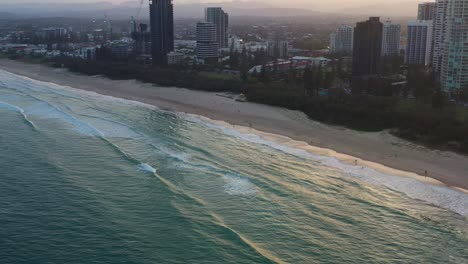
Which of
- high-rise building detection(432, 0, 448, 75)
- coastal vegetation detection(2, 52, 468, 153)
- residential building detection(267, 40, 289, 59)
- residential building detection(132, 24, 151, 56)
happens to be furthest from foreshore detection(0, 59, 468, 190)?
residential building detection(267, 40, 289, 59)

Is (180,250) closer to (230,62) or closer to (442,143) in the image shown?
(442,143)

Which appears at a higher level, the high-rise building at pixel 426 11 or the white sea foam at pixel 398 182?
the high-rise building at pixel 426 11

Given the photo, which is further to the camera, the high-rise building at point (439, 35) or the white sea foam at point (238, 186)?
the high-rise building at point (439, 35)

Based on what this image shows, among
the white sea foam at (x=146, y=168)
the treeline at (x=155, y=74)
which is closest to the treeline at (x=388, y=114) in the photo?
the treeline at (x=155, y=74)

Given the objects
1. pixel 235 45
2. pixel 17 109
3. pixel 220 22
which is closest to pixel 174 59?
pixel 235 45

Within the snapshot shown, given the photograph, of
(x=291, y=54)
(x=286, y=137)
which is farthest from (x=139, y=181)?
(x=291, y=54)

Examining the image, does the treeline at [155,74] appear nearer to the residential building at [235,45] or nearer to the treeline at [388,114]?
the treeline at [388,114]

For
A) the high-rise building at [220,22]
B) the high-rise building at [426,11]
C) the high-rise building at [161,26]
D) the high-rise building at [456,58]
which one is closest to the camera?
the high-rise building at [456,58]
